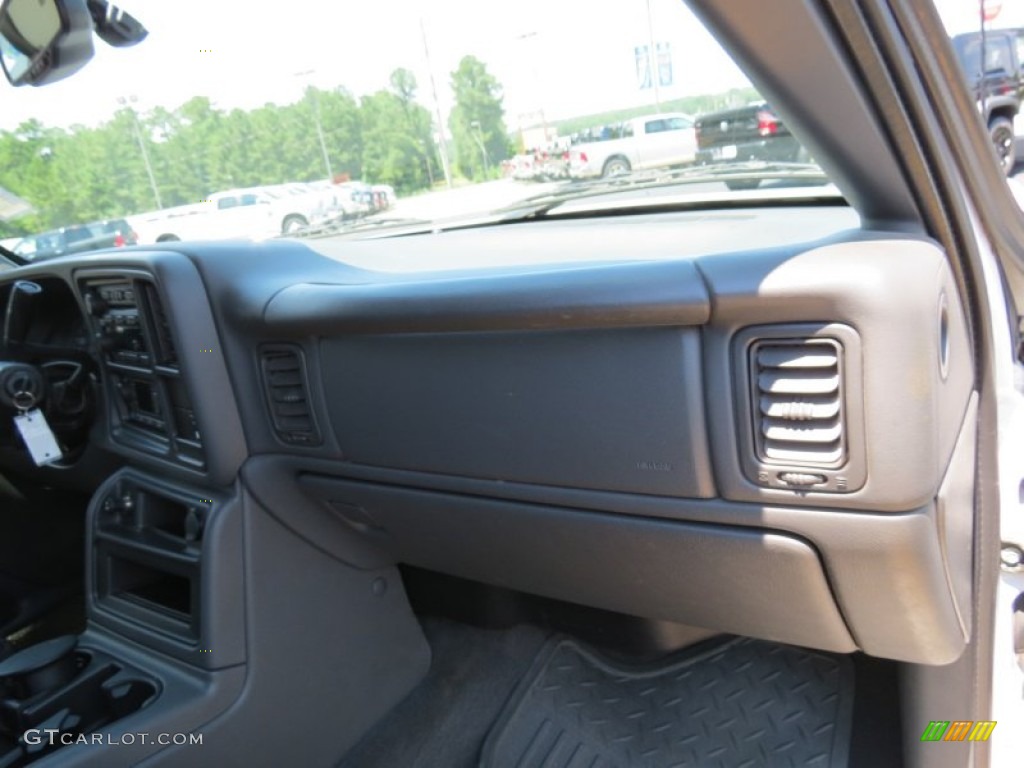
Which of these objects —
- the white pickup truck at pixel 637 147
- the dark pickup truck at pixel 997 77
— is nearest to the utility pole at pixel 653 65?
the white pickup truck at pixel 637 147

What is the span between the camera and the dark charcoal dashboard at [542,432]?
1.16 metres

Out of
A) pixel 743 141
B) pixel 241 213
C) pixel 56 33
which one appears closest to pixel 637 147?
pixel 743 141

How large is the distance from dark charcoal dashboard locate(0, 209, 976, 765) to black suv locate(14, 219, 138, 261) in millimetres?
401

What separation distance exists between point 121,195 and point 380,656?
2092mm

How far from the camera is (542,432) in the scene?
4.79 ft

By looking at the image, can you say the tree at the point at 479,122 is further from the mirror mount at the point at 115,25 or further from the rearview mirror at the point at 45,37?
the rearview mirror at the point at 45,37

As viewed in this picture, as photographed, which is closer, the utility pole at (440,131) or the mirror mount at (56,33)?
the mirror mount at (56,33)

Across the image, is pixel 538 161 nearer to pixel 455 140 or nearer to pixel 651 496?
pixel 455 140

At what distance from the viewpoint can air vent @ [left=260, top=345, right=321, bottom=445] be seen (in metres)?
1.83

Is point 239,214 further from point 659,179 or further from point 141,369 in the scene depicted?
point 659,179

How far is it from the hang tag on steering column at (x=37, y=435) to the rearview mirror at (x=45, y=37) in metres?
0.90

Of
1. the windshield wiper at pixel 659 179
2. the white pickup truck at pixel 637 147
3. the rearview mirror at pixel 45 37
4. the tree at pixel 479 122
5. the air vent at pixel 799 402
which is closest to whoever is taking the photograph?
the air vent at pixel 799 402

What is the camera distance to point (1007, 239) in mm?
1471

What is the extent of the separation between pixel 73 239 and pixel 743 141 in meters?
2.35
